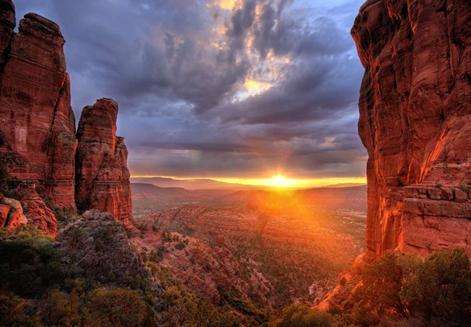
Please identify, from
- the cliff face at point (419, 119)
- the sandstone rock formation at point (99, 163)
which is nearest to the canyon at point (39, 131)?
the sandstone rock formation at point (99, 163)

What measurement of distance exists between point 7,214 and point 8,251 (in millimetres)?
8575

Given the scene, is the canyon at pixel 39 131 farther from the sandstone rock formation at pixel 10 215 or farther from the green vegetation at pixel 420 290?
the green vegetation at pixel 420 290

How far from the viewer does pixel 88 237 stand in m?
16.4

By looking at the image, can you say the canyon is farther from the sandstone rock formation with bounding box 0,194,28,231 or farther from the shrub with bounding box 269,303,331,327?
the shrub with bounding box 269,303,331,327

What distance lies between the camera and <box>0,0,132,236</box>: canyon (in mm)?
27266

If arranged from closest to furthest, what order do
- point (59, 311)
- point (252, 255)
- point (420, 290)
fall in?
point (420, 290)
point (59, 311)
point (252, 255)

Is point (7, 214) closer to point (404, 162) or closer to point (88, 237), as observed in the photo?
point (88, 237)

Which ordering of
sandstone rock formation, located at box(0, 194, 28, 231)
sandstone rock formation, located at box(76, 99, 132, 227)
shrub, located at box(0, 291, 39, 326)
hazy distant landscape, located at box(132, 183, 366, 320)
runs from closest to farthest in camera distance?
shrub, located at box(0, 291, 39, 326) → sandstone rock formation, located at box(0, 194, 28, 231) → hazy distant landscape, located at box(132, 183, 366, 320) → sandstone rock formation, located at box(76, 99, 132, 227)

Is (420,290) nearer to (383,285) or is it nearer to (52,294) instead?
(383,285)

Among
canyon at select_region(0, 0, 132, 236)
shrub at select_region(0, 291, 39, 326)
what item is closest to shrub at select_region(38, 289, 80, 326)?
shrub at select_region(0, 291, 39, 326)

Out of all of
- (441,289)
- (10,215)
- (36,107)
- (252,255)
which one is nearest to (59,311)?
(10,215)

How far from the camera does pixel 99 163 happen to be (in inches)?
1674

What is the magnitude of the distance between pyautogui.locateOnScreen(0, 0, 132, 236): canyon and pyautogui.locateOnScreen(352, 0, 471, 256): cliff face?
28.3 metres

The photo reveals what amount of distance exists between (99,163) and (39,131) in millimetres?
11981
